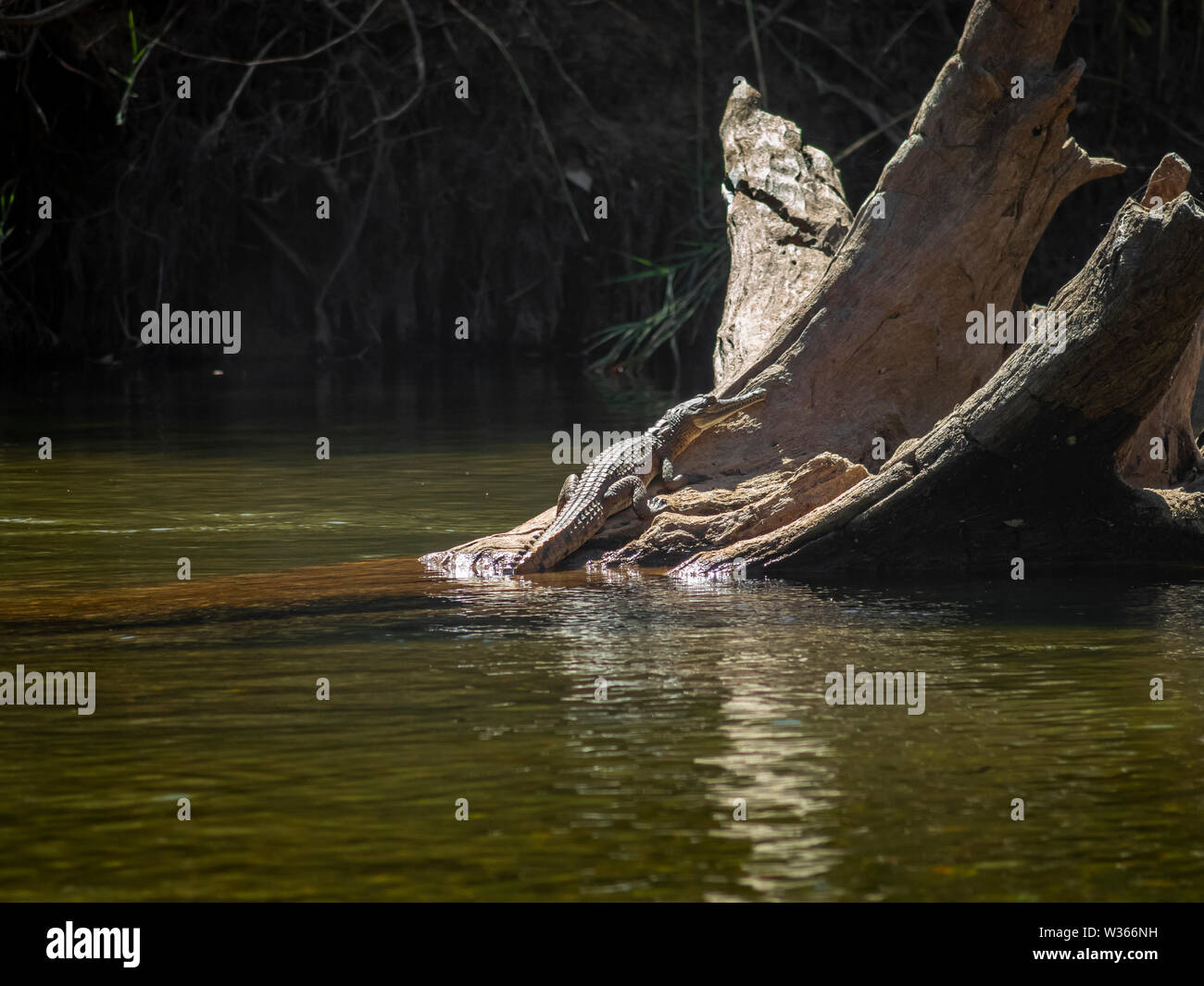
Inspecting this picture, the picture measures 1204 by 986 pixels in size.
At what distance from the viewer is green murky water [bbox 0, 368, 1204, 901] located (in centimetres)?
434

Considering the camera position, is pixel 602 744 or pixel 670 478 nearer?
pixel 602 744

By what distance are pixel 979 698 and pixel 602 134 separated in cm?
1536

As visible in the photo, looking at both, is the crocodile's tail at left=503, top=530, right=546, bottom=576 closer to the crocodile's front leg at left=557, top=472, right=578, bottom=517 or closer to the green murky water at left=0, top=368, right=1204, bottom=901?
the green murky water at left=0, top=368, right=1204, bottom=901

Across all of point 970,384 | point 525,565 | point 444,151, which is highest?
point 444,151

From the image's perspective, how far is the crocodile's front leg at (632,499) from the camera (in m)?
8.88

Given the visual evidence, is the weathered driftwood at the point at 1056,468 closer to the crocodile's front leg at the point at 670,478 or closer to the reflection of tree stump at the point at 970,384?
the reflection of tree stump at the point at 970,384

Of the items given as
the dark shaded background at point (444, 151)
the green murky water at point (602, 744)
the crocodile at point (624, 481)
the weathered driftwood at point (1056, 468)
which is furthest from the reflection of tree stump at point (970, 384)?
the dark shaded background at point (444, 151)

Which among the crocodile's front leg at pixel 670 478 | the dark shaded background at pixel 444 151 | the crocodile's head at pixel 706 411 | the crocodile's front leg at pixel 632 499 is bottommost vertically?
the crocodile's front leg at pixel 632 499

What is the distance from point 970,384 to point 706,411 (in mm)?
1412

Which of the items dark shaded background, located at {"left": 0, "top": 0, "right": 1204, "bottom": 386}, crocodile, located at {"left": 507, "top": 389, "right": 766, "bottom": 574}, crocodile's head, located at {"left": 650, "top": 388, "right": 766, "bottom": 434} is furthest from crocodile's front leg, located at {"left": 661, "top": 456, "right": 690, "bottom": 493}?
dark shaded background, located at {"left": 0, "top": 0, "right": 1204, "bottom": 386}

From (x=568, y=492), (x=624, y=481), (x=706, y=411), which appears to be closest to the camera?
(x=624, y=481)

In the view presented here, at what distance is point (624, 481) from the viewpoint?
889 centimetres

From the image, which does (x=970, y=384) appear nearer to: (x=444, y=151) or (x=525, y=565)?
(x=525, y=565)

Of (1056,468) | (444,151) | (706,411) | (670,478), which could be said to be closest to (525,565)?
Answer: (670,478)
